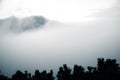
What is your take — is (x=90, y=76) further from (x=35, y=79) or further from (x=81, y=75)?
(x=35, y=79)

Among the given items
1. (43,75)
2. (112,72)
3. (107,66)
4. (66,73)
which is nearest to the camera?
(112,72)

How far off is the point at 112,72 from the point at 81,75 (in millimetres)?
11844

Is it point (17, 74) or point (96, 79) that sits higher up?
point (17, 74)

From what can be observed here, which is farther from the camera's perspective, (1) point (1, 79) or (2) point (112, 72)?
(1) point (1, 79)

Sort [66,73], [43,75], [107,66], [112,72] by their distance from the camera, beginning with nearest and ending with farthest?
[112,72], [107,66], [66,73], [43,75]

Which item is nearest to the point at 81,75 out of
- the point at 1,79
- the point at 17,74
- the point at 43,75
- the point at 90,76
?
the point at 90,76

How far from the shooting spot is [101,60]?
65062 mm

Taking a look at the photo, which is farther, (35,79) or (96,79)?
(35,79)

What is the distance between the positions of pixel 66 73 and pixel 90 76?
9119mm

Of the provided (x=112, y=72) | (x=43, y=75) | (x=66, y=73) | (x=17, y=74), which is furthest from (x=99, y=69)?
(x=17, y=74)

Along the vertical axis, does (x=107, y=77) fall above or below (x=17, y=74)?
below

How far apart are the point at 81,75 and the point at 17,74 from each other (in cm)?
2284

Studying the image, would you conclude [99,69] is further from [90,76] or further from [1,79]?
[1,79]

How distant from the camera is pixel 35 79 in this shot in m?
75.9
